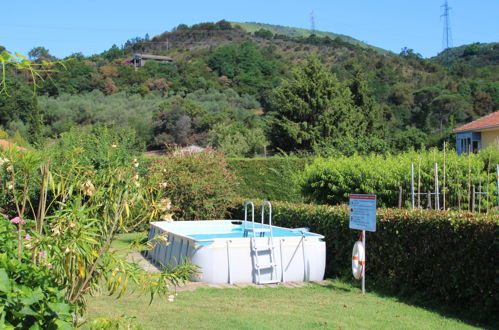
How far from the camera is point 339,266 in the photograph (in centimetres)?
1105

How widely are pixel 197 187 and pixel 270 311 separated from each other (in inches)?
359

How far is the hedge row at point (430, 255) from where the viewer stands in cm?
761

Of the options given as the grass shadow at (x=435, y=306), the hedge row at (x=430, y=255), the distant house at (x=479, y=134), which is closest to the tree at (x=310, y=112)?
the distant house at (x=479, y=134)

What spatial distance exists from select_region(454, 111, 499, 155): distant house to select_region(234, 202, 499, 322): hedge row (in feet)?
70.8

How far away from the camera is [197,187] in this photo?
16562 millimetres

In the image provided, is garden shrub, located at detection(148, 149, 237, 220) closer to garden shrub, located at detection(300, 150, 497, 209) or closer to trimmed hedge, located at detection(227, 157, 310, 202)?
garden shrub, located at detection(300, 150, 497, 209)

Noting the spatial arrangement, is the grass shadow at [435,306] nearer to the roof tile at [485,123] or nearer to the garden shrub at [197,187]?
the garden shrub at [197,187]

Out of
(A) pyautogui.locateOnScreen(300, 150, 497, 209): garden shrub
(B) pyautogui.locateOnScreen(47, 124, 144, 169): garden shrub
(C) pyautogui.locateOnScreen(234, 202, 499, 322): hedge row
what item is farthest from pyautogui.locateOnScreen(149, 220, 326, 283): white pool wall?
(B) pyautogui.locateOnScreen(47, 124, 144, 169): garden shrub

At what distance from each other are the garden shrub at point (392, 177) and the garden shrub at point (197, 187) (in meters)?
2.81

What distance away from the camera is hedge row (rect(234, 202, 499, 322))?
25.0 ft

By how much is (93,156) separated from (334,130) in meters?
24.0

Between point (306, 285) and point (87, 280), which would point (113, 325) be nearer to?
point (87, 280)

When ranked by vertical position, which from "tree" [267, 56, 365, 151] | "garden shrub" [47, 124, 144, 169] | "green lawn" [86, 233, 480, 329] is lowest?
"green lawn" [86, 233, 480, 329]

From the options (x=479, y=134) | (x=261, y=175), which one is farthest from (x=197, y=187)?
(x=479, y=134)
